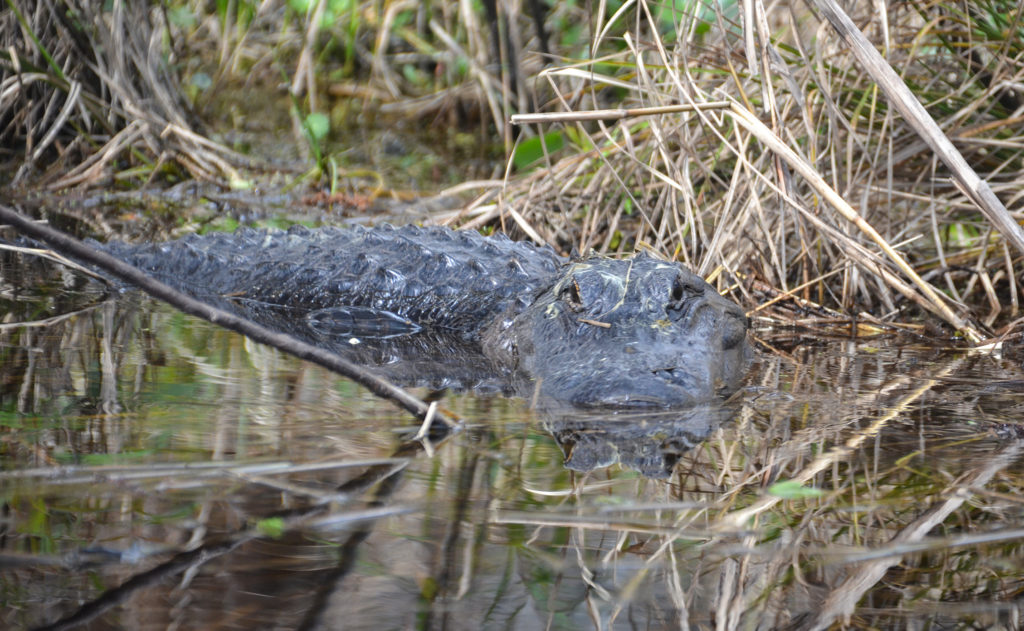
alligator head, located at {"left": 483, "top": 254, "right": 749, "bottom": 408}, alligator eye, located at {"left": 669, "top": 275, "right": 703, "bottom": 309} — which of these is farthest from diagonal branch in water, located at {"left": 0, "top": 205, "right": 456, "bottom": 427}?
alligator eye, located at {"left": 669, "top": 275, "right": 703, "bottom": 309}

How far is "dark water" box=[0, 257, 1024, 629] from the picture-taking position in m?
1.46

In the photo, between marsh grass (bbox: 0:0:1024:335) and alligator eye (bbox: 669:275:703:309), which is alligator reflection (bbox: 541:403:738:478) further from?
marsh grass (bbox: 0:0:1024:335)

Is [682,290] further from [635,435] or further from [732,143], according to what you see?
[732,143]

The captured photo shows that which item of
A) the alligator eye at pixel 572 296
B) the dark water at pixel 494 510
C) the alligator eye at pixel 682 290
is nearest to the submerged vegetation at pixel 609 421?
the dark water at pixel 494 510

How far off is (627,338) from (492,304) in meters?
1.09

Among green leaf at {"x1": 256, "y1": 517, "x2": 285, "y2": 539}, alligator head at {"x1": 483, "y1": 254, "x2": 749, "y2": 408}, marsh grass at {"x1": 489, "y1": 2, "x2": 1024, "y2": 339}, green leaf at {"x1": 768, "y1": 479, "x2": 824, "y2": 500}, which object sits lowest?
green leaf at {"x1": 256, "y1": 517, "x2": 285, "y2": 539}

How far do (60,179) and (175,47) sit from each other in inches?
67.0

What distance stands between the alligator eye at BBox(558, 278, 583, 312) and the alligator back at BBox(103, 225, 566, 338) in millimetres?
399

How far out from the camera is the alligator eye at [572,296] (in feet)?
11.0

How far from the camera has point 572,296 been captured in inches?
135

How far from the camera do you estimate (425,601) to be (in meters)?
1.48

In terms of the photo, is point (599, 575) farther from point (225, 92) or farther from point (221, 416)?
point (225, 92)

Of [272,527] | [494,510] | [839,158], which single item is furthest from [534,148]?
[272,527]

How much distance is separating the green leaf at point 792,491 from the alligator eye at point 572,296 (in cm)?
146
